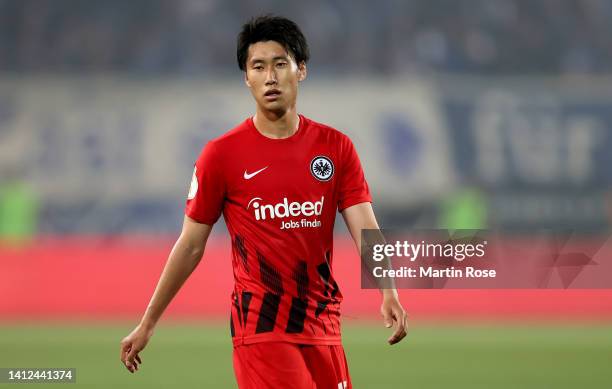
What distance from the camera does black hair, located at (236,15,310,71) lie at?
3.52m

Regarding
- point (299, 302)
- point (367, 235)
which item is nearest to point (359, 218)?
point (367, 235)

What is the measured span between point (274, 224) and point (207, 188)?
28cm

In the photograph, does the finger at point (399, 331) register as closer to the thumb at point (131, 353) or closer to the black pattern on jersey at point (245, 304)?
the black pattern on jersey at point (245, 304)

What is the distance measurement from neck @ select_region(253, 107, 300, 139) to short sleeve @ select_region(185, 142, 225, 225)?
210mm

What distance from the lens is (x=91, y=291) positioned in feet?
36.7

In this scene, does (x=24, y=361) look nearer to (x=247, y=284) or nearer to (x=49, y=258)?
(x=49, y=258)

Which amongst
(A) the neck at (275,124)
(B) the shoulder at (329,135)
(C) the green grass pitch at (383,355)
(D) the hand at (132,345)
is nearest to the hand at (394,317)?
(B) the shoulder at (329,135)

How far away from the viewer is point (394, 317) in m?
3.39

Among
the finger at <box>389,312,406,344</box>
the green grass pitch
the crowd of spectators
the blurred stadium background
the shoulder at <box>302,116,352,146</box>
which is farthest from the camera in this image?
the crowd of spectators

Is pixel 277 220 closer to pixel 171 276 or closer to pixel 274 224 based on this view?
pixel 274 224

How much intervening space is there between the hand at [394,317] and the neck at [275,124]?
0.73m

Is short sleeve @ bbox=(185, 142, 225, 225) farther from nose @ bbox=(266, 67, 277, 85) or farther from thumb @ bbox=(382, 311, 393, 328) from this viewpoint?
thumb @ bbox=(382, 311, 393, 328)

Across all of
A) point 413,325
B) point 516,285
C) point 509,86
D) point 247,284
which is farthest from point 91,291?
point 509,86

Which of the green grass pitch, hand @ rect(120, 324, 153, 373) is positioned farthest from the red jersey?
the green grass pitch
